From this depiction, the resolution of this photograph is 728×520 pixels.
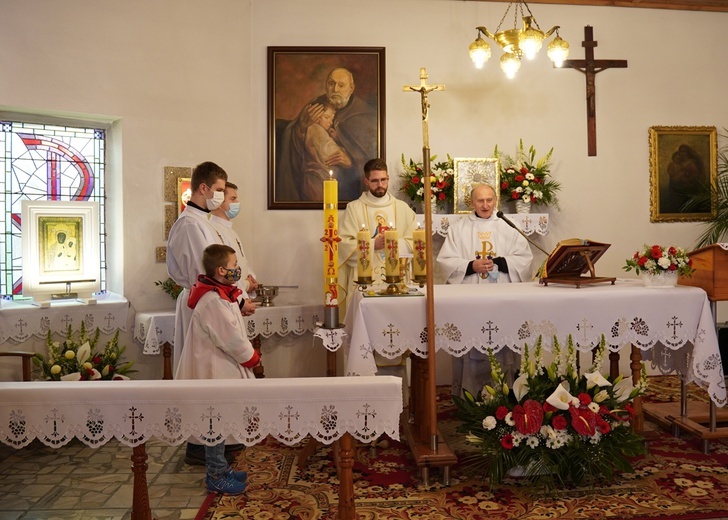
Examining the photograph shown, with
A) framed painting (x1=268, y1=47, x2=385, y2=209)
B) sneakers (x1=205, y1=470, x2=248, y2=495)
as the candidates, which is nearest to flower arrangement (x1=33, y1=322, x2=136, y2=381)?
sneakers (x1=205, y1=470, x2=248, y2=495)

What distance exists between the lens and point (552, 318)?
4703 millimetres

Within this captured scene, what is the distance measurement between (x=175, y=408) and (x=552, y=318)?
2597 mm

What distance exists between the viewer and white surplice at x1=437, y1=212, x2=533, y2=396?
6.09 metres

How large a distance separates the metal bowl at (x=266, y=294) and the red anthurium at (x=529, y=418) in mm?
3392

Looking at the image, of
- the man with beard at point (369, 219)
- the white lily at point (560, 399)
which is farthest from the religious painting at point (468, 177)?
the white lily at point (560, 399)

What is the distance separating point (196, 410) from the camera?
347 centimetres

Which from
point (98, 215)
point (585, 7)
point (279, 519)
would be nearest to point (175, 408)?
point (279, 519)

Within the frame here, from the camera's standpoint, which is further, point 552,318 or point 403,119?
point 403,119

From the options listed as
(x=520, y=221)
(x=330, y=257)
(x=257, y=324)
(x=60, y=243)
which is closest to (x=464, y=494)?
(x=330, y=257)

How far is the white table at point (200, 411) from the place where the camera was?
341 centimetres

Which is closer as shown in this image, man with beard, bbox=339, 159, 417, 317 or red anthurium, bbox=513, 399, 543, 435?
red anthurium, bbox=513, 399, 543, 435

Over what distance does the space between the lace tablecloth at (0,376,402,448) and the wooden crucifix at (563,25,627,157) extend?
5386 mm

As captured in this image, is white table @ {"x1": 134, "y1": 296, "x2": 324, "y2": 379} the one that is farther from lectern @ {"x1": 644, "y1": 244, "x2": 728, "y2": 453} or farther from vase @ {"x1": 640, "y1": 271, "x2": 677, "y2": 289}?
lectern @ {"x1": 644, "y1": 244, "x2": 728, "y2": 453}

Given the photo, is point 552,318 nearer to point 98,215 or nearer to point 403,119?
point 403,119
